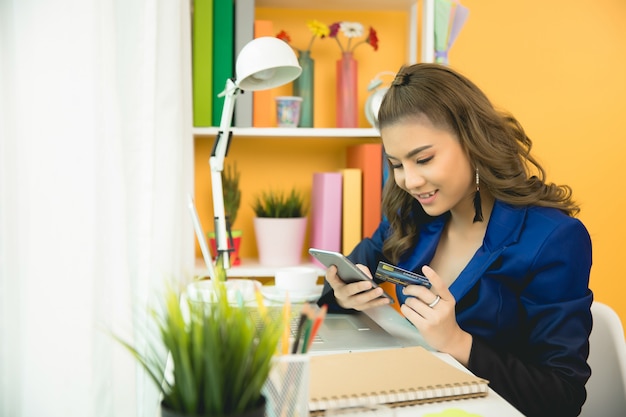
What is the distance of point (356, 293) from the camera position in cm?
132

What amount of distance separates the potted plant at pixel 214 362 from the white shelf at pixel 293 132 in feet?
4.57

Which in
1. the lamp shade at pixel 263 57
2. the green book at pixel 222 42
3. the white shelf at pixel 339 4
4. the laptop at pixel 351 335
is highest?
the white shelf at pixel 339 4

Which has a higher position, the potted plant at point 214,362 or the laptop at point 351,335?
the potted plant at point 214,362

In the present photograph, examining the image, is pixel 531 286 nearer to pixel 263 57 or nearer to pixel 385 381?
pixel 385 381

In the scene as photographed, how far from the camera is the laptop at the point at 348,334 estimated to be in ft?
3.78

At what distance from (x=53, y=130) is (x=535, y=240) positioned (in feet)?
2.97

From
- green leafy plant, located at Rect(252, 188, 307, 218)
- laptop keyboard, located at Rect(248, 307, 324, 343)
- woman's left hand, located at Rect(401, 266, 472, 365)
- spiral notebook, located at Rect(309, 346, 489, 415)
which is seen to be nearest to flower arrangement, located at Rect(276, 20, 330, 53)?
green leafy plant, located at Rect(252, 188, 307, 218)

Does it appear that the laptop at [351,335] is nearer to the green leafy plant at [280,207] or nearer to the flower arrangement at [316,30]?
the green leafy plant at [280,207]

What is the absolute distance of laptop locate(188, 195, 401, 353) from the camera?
115 centimetres

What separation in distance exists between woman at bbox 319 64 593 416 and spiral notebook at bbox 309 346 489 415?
0.17 m

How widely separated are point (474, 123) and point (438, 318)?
1.49 ft

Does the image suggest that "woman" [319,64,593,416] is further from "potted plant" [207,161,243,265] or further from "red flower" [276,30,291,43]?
"red flower" [276,30,291,43]

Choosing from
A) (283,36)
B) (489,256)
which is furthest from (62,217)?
(283,36)

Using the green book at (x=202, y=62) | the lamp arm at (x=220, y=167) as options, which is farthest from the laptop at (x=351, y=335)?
the green book at (x=202, y=62)
